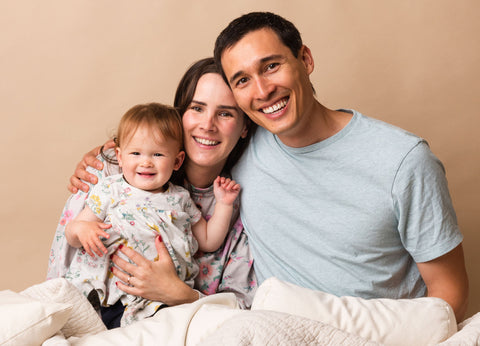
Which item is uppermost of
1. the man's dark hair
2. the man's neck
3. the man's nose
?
the man's dark hair

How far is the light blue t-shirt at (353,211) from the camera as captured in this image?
192cm

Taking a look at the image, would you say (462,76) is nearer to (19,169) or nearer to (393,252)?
(393,252)

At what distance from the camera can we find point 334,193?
2.08 metres

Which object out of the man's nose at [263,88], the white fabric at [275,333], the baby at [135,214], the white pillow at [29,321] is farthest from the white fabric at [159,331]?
the man's nose at [263,88]

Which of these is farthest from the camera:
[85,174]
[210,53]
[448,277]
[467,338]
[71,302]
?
[210,53]

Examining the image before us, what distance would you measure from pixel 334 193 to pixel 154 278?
750mm

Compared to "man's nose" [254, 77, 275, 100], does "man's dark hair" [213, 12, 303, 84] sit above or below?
above

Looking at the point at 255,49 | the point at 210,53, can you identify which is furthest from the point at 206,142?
the point at 210,53

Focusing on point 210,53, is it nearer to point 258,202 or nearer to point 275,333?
point 258,202

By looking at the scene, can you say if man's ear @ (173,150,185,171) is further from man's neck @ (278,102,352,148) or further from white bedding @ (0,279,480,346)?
white bedding @ (0,279,480,346)

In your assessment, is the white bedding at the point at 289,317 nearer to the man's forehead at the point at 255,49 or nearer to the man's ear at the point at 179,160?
the man's ear at the point at 179,160

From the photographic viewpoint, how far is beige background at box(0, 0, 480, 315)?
3.27 metres

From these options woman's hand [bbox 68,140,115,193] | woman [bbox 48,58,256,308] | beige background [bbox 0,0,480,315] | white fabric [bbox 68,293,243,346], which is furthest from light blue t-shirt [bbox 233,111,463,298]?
beige background [bbox 0,0,480,315]

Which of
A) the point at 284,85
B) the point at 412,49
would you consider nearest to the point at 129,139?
the point at 284,85
